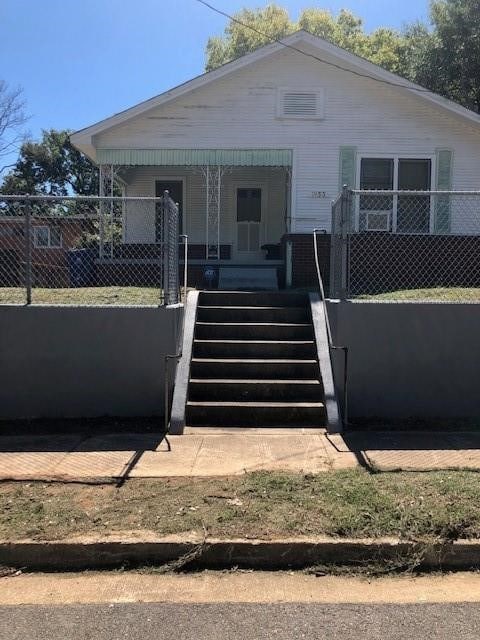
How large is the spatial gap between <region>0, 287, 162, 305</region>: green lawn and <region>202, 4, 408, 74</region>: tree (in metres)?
27.6

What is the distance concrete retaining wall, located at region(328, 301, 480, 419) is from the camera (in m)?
7.19

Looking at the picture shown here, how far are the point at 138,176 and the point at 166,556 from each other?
12.6 meters

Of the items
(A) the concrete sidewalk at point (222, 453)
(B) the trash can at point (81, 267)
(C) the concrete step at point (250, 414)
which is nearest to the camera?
(A) the concrete sidewalk at point (222, 453)

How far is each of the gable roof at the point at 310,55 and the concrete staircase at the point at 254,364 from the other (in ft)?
20.4

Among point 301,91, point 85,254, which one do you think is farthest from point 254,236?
point 85,254

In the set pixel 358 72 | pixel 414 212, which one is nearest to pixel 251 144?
pixel 358 72

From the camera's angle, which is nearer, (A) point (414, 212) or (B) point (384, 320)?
(B) point (384, 320)

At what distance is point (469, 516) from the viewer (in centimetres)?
421

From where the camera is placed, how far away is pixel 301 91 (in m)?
13.3

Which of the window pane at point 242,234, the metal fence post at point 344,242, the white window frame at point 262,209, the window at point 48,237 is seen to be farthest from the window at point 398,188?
the window at point 48,237

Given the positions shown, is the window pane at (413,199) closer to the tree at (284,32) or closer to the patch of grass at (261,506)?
the patch of grass at (261,506)

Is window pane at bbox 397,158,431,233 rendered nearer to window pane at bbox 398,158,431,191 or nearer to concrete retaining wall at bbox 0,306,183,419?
window pane at bbox 398,158,431,191

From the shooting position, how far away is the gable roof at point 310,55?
1297cm

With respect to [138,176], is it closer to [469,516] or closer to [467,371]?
[467,371]
